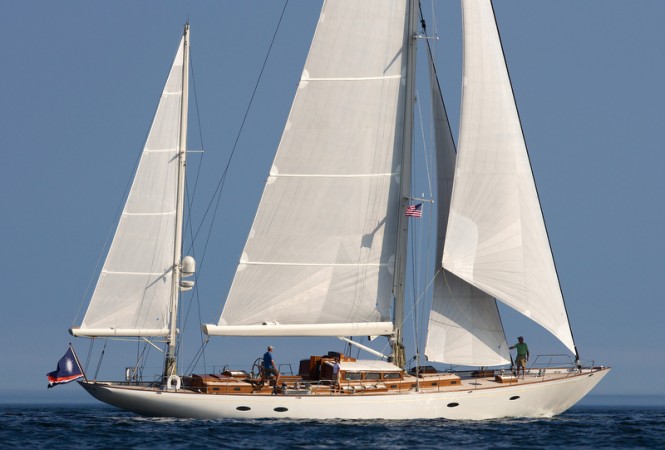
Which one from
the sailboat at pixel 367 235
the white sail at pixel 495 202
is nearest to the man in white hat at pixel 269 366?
the sailboat at pixel 367 235

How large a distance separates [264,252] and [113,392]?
6.01 metres

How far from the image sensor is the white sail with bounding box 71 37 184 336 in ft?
107

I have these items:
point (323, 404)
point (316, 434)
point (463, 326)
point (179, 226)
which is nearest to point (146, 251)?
point (179, 226)

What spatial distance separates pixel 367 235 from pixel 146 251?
6.77 meters

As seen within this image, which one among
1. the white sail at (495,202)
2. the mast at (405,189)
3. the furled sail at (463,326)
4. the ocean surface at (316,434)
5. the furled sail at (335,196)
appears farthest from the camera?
the mast at (405,189)

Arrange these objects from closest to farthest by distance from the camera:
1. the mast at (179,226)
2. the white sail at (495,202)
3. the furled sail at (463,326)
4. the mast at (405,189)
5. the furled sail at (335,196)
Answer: the white sail at (495,202)
the furled sail at (335,196)
the furled sail at (463,326)
the mast at (179,226)
the mast at (405,189)

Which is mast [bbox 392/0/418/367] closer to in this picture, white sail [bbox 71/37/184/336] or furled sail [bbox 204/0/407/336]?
furled sail [bbox 204/0/407/336]

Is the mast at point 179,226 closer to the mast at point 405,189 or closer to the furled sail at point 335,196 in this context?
the furled sail at point 335,196

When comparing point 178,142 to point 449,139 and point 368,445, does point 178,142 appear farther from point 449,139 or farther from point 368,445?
point 368,445

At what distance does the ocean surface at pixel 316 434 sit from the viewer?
82.5 feet

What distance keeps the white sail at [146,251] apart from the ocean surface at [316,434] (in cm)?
295

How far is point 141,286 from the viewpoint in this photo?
32844 millimetres

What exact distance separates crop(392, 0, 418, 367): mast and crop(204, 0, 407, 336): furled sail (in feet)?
0.64

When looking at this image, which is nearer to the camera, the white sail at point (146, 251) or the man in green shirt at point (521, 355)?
the white sail at point (146, 251)
